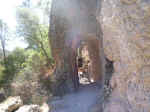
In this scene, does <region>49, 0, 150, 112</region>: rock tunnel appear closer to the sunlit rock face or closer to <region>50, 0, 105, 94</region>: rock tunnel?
the sunlit rock face

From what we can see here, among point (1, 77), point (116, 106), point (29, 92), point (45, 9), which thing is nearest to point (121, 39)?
point (116, 106)

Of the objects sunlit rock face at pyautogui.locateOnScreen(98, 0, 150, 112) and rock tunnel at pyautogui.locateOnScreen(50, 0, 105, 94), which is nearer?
sunlit rock face at pyautogui.locateOnScreen(98, 0, 150, 112)

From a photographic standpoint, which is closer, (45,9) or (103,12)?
(103,12)

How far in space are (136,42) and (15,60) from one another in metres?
15.7

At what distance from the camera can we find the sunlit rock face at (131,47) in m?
2.19

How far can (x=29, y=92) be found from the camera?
844 cm

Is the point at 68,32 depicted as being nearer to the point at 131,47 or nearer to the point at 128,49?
the point at 128,49

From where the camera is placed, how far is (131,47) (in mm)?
2488

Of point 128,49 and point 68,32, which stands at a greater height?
point 68,32

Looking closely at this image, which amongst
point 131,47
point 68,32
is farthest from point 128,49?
point 68,32

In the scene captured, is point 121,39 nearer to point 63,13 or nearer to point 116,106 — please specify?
point 116,106

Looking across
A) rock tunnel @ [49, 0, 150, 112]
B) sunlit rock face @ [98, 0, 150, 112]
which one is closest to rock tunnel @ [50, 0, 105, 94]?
rock tunnel @ [49, 0, 150, 112]

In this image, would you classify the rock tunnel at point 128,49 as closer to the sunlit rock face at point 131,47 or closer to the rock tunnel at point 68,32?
the sunlit rock face at point 131,47

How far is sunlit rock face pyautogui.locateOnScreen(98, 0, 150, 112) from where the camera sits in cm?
219
